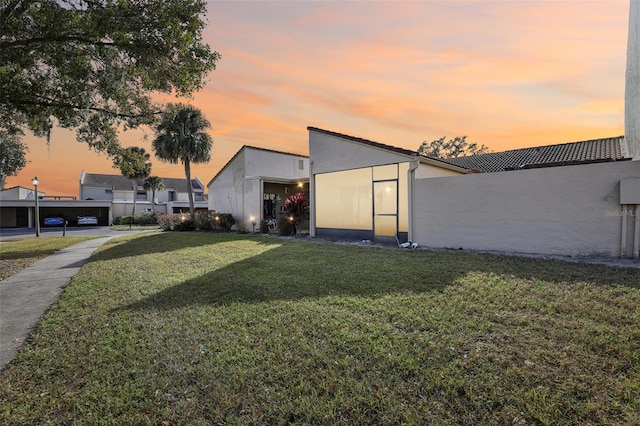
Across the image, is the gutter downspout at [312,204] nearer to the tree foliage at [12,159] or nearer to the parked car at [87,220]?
the tree foliage at [12,159]

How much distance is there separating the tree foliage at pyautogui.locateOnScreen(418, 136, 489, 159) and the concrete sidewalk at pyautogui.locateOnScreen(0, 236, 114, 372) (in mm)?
41574

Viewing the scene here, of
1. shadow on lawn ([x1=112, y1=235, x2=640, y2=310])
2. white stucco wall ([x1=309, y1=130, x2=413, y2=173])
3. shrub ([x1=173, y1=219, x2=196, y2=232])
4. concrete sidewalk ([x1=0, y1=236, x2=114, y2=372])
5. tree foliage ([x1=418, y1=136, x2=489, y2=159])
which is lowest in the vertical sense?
concrete sidewalk ([x1=0, y1=236, x2=114, y2=372])

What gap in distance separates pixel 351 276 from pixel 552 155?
18.7 metres

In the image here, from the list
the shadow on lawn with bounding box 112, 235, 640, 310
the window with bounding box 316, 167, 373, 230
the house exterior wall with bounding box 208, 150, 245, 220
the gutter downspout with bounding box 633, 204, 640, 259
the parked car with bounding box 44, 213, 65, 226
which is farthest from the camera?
the parked car with bounding box 44, 213, 65, 226

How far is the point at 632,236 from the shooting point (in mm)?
7500

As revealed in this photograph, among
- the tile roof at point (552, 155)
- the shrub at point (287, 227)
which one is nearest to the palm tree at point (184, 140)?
the shrub at point (287, 227)

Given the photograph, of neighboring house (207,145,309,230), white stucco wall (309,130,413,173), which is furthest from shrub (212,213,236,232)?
white stucco wall (309,130,413,173)

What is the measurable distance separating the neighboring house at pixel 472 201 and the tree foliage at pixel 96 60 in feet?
23.9

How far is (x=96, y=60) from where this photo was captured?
891 cm

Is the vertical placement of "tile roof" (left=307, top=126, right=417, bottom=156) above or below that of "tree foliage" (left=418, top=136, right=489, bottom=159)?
below

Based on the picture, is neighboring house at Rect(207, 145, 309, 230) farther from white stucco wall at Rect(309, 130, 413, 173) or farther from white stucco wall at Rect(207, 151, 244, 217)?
white stucco wall at Rect(309, 130, 413, 173)

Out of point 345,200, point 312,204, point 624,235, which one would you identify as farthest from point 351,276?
point 312,204

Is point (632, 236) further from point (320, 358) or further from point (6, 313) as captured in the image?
point (6, 313)

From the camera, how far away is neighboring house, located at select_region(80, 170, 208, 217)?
1704 inches
